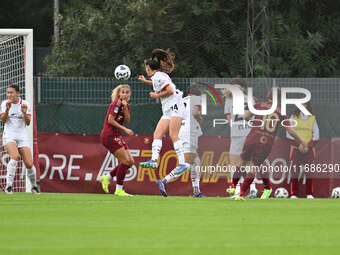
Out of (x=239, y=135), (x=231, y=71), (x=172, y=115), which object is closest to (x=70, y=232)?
(x=172, y=115)

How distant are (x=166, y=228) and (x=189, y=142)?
23.6 ft

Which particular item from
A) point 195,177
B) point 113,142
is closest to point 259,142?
point 195,177

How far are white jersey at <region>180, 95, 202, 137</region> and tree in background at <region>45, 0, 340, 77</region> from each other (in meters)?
9.43

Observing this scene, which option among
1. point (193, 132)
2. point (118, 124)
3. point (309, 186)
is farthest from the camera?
point (309, 186)

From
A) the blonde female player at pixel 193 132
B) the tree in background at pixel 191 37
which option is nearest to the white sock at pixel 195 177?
the blonde female player at pixel 193 132

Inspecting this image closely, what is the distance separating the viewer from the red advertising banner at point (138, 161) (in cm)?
1677

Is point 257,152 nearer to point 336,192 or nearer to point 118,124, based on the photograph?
point 118,124

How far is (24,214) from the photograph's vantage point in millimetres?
9836

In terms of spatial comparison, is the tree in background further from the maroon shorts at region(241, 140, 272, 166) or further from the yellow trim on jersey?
the maroon shorts at region(241, 140, 272, 166)

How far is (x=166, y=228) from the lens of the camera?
824 cm

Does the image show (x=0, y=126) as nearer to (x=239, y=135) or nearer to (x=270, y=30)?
(x=239, y=135)

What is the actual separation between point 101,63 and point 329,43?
7.34 m

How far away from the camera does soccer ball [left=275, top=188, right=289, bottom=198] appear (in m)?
16.4

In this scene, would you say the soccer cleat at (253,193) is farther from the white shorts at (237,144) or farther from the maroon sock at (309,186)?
the maroon sock at (309,186)
